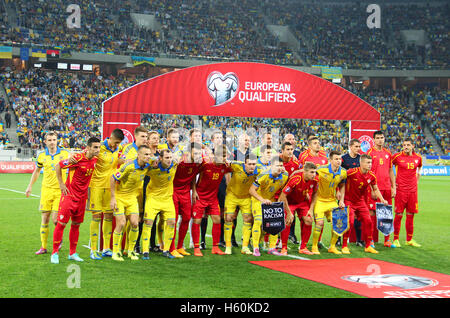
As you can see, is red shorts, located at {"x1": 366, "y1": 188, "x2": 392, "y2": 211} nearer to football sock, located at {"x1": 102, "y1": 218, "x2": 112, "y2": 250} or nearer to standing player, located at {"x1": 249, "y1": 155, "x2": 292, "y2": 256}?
standing player, located at {"x1": 249, "y1": 155, "x2": 292, "y2": 256}

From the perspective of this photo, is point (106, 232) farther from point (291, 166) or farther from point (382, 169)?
point (382, 169)

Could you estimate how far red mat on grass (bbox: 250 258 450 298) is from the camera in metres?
6.64

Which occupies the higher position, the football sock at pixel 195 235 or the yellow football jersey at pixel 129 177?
the yellow football jersey at pixel 129 177

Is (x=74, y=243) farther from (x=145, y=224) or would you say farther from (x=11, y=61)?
(x=11, y=61)

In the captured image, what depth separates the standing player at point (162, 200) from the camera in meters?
8.82

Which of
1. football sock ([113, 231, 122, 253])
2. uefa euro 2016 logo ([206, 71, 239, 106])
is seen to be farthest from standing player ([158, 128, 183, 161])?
uefa euro 2016 logo ([206, 71, 239, 106])

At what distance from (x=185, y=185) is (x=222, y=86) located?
36.6 ft

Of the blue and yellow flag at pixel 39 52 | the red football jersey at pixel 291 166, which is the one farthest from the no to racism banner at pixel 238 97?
the blue and yellow flag at pixel 39 52

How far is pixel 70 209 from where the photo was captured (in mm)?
8297

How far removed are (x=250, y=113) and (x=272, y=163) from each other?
11.4 m

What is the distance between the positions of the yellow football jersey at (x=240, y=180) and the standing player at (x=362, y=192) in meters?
2.12

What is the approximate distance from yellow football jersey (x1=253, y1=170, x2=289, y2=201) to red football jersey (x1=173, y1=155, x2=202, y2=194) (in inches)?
45.3

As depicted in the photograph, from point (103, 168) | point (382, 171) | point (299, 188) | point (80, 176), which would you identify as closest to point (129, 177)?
point (103, 168)

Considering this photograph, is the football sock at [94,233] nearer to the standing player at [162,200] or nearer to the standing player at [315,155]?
the standing player at [162,200]
